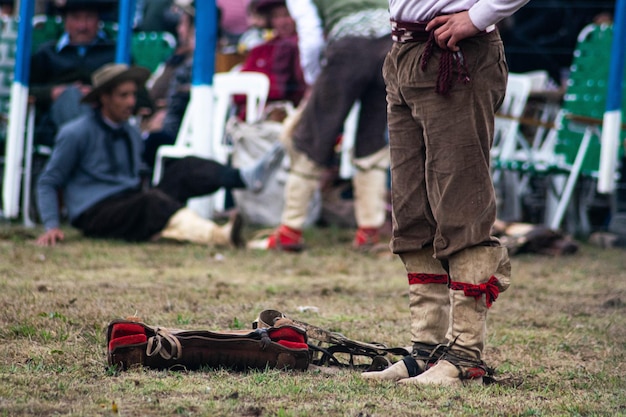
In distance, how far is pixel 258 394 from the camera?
2.76 metres

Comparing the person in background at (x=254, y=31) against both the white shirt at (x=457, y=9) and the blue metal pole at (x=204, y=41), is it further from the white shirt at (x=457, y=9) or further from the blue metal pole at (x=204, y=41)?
the white shirt at (x=457, y=9)

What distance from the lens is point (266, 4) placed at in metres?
9.33

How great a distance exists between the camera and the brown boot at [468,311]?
307 centimetres

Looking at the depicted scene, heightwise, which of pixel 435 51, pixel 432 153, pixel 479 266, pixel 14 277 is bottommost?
pixel 14 277

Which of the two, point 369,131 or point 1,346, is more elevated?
point 369,131

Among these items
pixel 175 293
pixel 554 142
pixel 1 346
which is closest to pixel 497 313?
pixel 175 293

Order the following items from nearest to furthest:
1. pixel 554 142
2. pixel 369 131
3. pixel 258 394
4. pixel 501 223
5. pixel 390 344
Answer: pixel 258 394 < pixel 390 344 < pixel 369 131 < pixel 501 223 < pixel 554 142

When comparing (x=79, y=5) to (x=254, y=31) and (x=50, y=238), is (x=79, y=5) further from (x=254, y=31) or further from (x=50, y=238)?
(x=50, y=238)

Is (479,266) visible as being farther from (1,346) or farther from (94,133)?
(94,133)

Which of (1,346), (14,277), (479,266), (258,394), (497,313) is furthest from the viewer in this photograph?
(14,277)

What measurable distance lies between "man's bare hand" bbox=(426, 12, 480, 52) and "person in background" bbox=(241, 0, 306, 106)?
602 cm

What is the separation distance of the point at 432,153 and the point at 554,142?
557 centimetres

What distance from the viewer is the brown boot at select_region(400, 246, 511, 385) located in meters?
3.07

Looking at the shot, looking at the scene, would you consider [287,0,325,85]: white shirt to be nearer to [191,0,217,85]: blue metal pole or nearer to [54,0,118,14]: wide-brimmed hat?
[191,0,217,85]: blue metal pole
